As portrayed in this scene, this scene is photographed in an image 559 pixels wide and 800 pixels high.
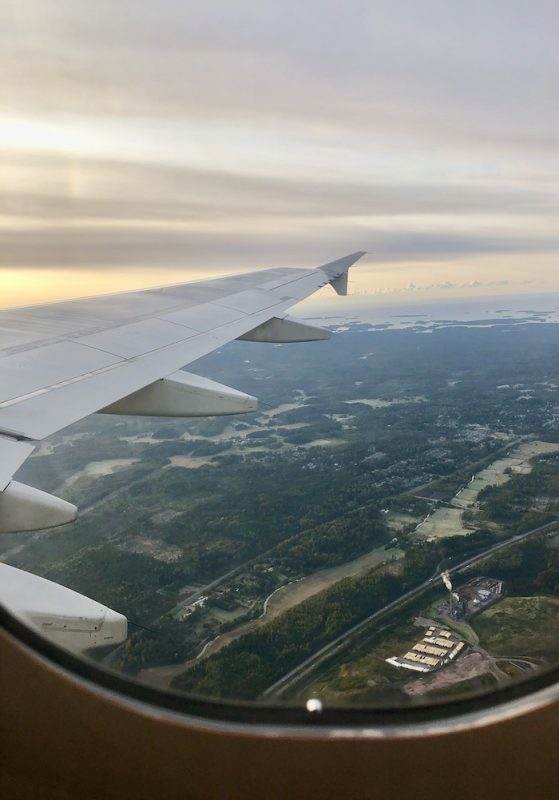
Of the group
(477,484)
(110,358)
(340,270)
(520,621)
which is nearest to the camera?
(110,358)

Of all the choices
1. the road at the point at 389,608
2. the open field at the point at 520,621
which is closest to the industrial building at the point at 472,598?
the open field at the point at 520,621

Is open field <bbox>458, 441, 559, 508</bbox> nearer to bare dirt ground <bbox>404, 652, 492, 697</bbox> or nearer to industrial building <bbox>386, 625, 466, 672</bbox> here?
industrial building <bbox>386, 625, 466, 672</bbox>

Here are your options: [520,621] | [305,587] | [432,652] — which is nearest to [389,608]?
[305,587]

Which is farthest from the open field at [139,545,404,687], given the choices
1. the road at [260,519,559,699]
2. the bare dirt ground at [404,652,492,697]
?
the bare dirt ground at [404,652,492,697]

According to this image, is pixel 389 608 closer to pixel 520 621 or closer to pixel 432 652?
pixel 520 621

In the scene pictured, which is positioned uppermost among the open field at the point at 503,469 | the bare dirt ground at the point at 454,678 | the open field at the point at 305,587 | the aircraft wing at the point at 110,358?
the aircraft wing at the point at 110,358

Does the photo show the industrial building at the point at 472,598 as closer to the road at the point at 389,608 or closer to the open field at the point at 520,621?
the open field at the point at 520,621

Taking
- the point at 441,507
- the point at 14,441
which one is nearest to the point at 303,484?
the point at 441,507
